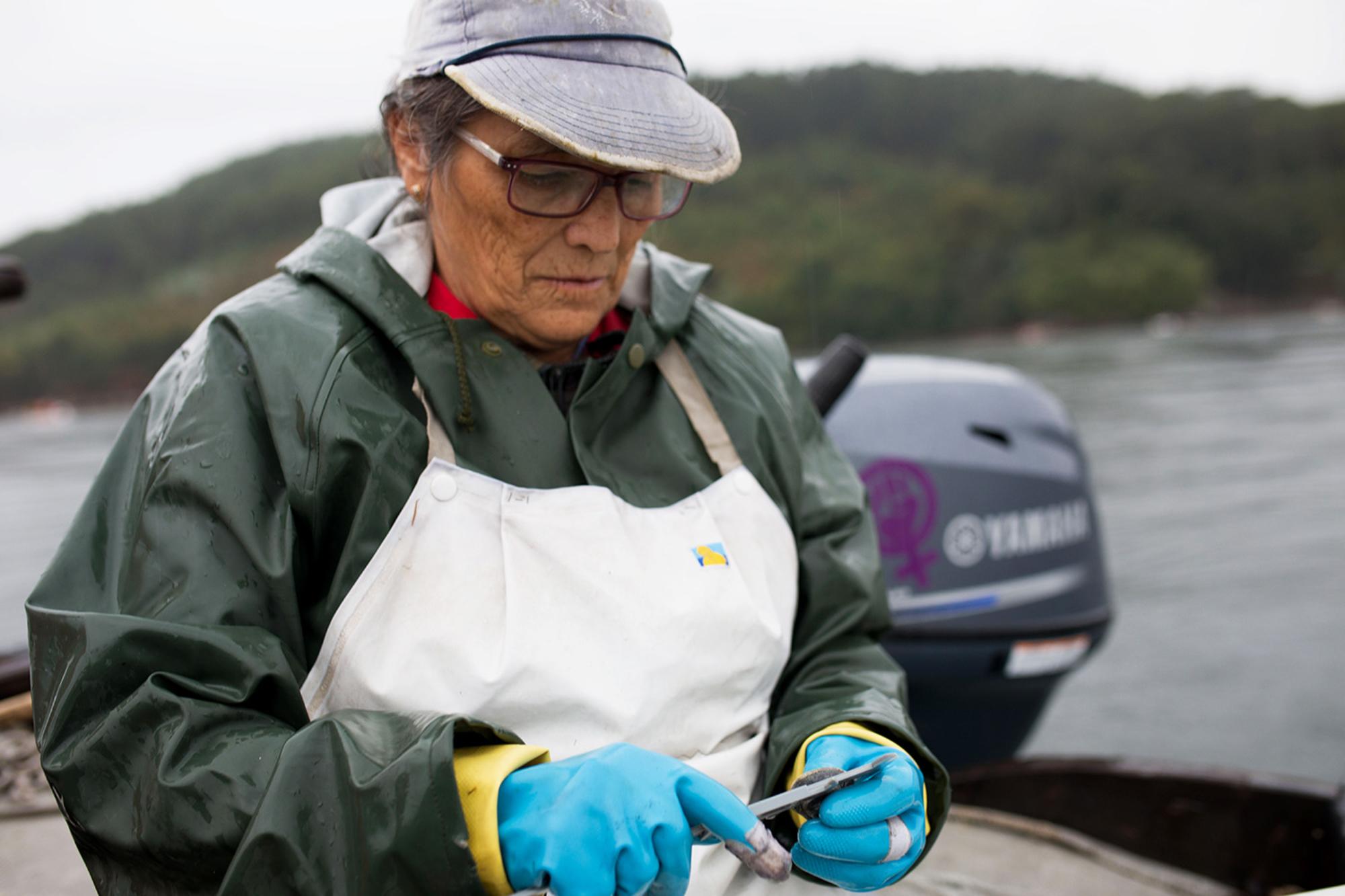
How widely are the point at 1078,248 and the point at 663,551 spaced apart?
3067 inches

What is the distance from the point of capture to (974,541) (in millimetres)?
3297

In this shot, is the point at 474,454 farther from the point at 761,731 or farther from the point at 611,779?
the point at 761,731

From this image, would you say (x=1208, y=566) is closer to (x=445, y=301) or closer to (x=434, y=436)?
(x=445, y=301)

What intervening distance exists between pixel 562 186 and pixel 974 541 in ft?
6.95

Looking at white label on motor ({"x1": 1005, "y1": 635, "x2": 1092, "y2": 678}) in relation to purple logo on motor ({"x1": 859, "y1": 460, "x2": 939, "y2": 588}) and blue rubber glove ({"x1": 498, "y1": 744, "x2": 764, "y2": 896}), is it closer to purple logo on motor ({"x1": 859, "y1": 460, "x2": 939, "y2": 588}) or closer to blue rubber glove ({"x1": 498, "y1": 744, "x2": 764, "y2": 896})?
purple logo on motor ({"x1": 859, "y1": 460, "x2": 939, "y2": 588})

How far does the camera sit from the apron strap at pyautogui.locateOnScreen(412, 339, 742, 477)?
174cm

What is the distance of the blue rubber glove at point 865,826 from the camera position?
1.50 meters

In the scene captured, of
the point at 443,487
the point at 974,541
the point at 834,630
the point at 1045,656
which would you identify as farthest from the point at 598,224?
the point at 1045,656

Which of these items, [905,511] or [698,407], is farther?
[905,511]

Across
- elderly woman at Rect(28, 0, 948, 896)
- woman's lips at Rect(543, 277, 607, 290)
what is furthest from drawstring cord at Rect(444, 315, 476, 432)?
woman's lips at Rect(543, 277, 607, 290)

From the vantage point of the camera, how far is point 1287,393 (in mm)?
17266

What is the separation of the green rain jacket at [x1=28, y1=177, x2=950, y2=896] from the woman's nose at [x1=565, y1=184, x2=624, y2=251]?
16 centimetres

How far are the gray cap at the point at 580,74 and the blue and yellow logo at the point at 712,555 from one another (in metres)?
0.51

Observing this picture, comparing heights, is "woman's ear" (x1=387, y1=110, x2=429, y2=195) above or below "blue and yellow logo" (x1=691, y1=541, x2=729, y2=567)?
above
